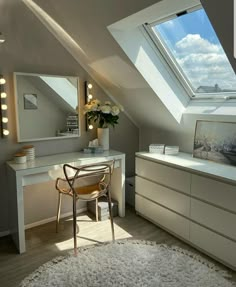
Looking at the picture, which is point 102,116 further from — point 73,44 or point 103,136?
point 73,44

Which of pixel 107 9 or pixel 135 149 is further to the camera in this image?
pixel 135 149

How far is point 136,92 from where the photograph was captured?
2.86 meters

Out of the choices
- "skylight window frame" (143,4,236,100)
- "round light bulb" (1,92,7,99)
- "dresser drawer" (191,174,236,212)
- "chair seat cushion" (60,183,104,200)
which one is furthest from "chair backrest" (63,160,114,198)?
"skylight window frame" (143,4,236,100)

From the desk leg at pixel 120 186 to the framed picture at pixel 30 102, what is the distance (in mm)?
1121

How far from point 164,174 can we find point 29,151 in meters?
1.38

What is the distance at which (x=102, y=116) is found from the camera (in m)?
3.01

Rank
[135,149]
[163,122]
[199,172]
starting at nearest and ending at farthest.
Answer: [199,172], [163,122], [135,149]

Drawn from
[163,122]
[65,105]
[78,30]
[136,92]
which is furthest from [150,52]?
[65,105]

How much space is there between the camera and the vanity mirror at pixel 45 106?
8.55 feet

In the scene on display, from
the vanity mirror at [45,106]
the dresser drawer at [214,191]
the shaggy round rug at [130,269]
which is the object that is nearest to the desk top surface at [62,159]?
the vanity mirror at [45,106]

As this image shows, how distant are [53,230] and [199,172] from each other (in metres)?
1.64

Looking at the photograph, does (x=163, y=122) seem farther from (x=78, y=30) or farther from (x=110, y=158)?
(x=78, y=30)

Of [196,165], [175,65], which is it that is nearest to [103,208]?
[196,165]

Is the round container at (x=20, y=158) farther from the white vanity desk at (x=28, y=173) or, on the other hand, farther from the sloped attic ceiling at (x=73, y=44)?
the sloped attic ceiling at (x=73, y=44)
